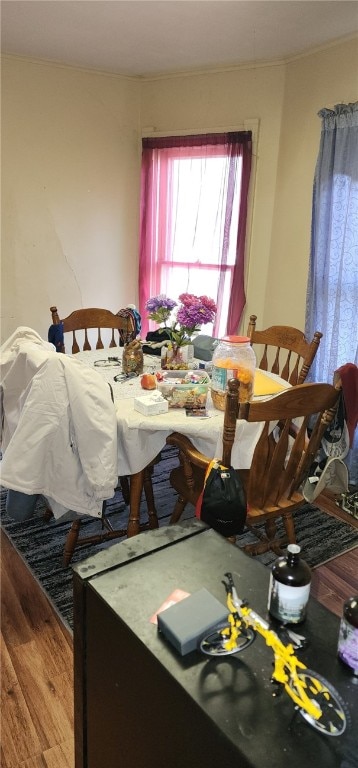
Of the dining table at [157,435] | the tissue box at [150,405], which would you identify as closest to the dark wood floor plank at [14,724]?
the dining table at [157,435]

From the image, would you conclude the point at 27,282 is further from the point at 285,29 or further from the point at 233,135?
the point at 285,29

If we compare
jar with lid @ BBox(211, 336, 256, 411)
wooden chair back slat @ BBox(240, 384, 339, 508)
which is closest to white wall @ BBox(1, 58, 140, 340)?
jar with lid @ BBox(211, 336, 256, 411)

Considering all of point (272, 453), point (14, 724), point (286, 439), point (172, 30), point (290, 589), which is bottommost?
point (14, 724)

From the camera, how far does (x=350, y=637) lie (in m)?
0.73

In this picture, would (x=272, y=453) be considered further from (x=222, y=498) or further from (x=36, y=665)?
(x=36, y=665)

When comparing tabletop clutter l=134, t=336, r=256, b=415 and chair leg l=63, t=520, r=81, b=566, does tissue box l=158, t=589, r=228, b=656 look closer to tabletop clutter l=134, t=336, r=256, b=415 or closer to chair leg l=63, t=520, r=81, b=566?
tabletop clutter l=134, t=336, r=256, b=415

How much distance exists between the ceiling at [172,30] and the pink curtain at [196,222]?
506mm

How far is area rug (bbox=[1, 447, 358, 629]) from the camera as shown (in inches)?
83.3

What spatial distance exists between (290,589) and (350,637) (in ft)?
0.34

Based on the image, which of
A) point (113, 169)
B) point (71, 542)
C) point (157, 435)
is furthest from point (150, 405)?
point (113, 169)

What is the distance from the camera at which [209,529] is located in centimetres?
106

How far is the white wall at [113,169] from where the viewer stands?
324cm

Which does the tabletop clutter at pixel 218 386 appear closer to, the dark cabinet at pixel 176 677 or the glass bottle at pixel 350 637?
the dark cabinet at pixel 176 677

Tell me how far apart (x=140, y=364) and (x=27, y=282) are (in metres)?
1.71
